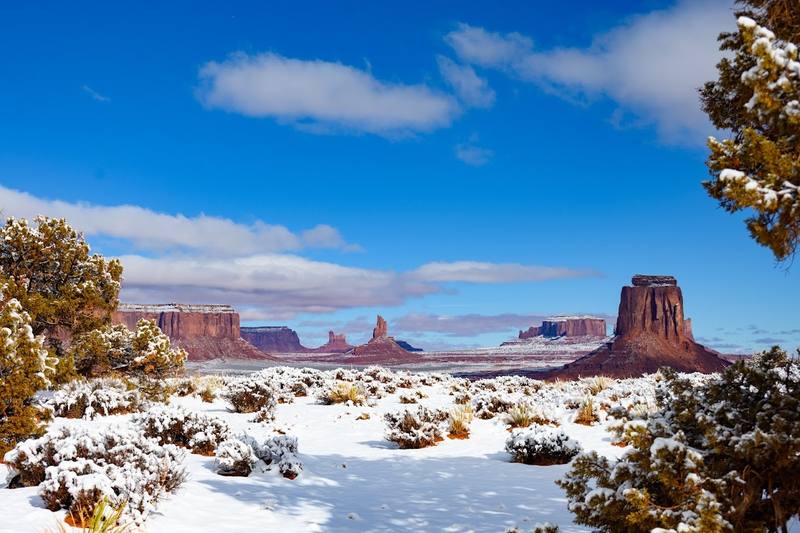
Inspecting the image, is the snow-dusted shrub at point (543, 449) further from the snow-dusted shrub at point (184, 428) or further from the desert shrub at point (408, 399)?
the desert shrub at point (408, 399)

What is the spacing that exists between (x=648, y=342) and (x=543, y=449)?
97638 millimetres

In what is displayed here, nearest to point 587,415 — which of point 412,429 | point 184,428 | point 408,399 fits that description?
point 412,429

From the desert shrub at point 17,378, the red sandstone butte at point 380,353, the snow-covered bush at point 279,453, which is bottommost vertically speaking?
the red sandstone butte at point 380,353

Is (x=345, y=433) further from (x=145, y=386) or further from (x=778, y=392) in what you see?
(x=778, y=392)

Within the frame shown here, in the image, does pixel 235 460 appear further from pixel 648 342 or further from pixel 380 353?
pixel 380 353

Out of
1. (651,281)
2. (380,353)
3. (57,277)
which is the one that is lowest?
Answer: (380,353)

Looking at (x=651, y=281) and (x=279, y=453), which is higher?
(x=651, y=281)

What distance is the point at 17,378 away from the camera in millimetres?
10688

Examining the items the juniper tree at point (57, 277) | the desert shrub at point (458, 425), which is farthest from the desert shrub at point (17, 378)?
the desert shrub at point (458, 425)

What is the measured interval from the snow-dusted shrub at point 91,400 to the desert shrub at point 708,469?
622 inches

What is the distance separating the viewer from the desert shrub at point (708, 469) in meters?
4.60

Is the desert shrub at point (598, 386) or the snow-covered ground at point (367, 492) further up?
the desert shrub at point (598, 386)

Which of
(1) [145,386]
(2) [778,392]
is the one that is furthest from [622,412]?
(1) [145,386]

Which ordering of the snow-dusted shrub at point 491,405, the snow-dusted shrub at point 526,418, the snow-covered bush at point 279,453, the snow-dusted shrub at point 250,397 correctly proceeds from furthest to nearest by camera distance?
the snow-dusted shrub at point 250,397, the snow-dusted shrub at point 491,405, the snow-dusted shrub at point 526,418, the snow-covered bush at point 279,453
